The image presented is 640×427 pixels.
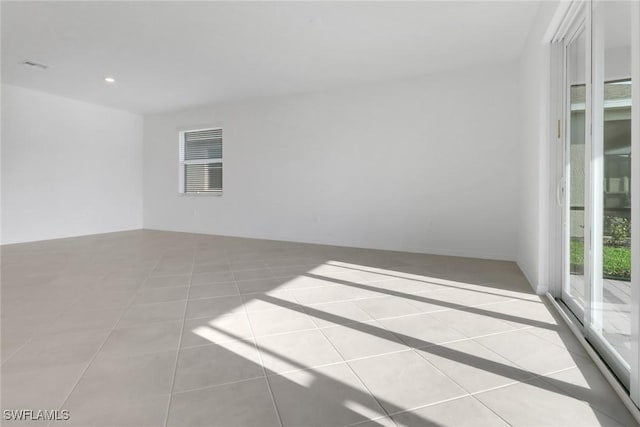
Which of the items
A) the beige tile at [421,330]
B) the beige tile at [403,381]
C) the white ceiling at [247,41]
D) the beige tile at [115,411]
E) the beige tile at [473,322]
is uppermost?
the white ceiling at [247,41]

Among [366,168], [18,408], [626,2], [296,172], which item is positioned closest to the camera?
[18,408]

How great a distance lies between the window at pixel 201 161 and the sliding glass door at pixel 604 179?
5891mm

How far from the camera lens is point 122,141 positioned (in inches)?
280

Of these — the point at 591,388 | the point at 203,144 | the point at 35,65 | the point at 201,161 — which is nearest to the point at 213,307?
the point at 591,388

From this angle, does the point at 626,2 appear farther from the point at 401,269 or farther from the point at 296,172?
the point at 296,172

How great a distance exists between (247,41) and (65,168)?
4619 mm

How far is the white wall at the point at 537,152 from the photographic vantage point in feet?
9.26

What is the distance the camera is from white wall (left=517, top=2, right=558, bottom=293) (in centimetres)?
282

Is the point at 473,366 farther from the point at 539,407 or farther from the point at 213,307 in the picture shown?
the point at 213,307

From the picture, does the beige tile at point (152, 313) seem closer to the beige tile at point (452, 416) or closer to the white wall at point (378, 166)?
the beige tile at point (452, 416)

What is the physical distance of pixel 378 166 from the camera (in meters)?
5.22

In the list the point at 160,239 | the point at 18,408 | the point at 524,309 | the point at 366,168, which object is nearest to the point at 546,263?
the point at 524,309

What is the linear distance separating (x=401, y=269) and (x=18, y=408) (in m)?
3.33

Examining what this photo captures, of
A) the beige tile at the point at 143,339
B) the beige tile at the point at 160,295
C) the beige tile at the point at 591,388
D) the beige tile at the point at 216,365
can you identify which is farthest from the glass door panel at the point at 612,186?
the beige tile at the point at 160,295
